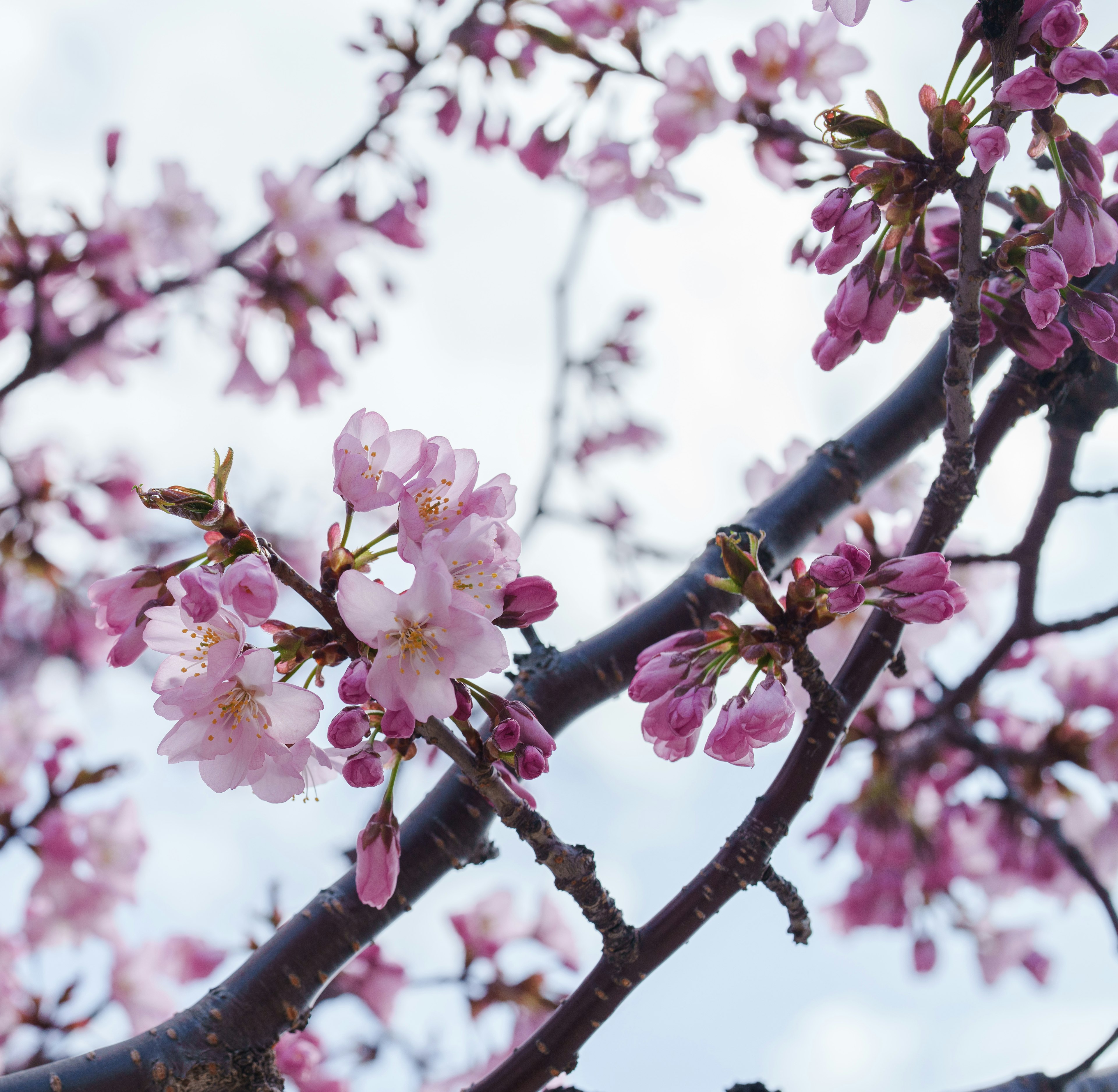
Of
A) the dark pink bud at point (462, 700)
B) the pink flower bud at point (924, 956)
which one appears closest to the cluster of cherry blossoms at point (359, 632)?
the dark pink bud at point (462, 700)

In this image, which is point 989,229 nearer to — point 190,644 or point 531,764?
point 531,764

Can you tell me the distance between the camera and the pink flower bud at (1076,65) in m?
0.92

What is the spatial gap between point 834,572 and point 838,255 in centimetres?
38

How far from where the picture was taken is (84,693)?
172 inches

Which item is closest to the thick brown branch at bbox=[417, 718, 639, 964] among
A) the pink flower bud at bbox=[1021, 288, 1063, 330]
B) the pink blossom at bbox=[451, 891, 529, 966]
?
the pink flower bud at bbox=[1021, 288, 1063, 330]

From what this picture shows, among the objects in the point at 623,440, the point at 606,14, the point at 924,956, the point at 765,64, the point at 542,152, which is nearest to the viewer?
the point at 765,64

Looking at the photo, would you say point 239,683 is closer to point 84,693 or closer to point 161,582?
point 161,582

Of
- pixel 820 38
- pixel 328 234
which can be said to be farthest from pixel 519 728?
pixel 328 234

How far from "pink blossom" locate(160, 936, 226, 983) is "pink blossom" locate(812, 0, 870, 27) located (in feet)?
10.0

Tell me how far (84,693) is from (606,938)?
158 inches

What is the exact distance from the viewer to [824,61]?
2463mm

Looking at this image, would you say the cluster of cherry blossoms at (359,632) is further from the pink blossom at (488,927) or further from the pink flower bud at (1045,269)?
the pink blossom at (488,927)

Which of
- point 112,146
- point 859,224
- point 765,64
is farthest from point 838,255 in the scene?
point 112,146

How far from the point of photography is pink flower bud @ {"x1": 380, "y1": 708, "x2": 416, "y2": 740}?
884 millimetres
